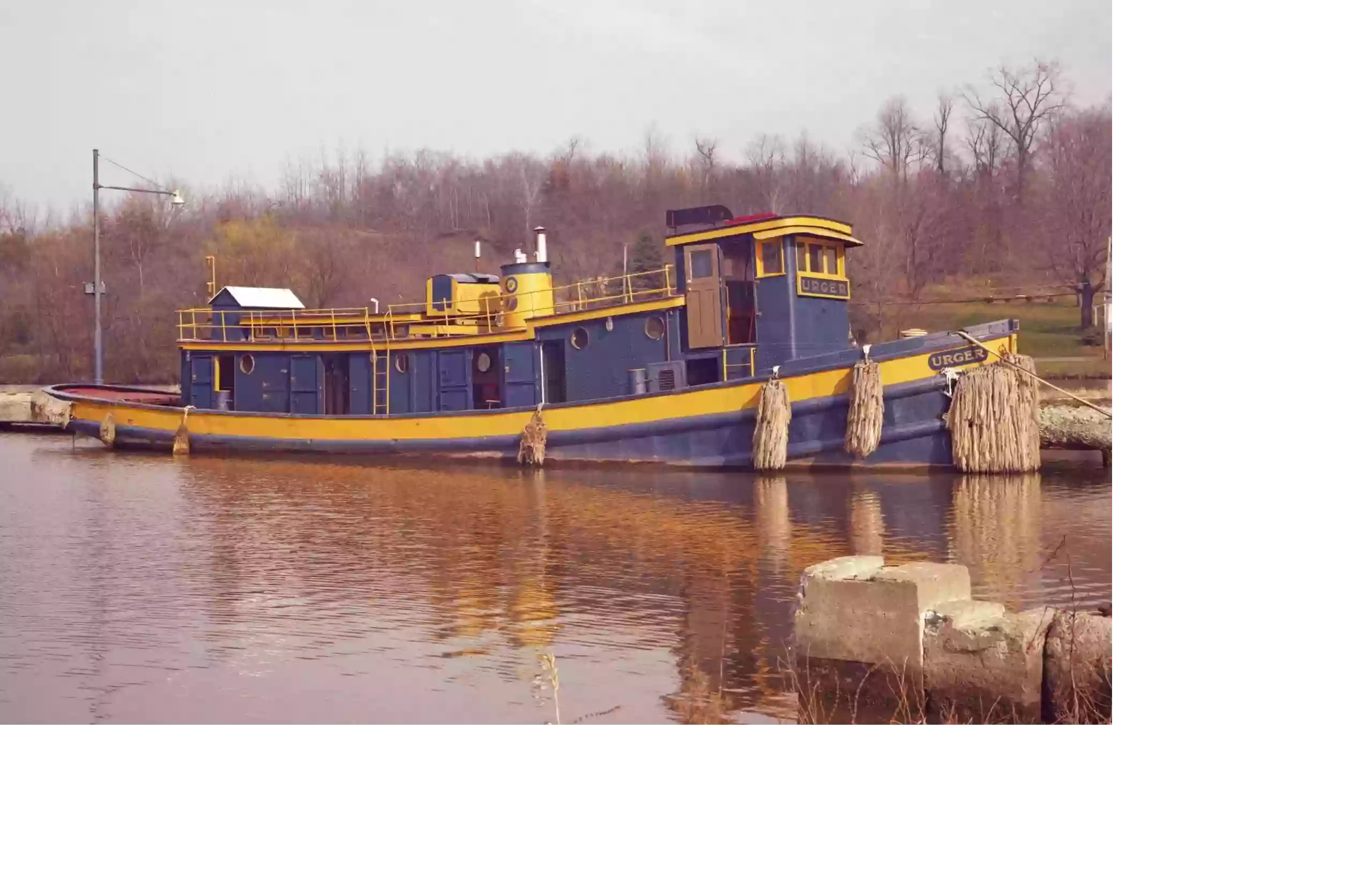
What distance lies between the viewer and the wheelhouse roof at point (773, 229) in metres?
15.1

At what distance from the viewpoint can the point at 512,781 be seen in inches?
181

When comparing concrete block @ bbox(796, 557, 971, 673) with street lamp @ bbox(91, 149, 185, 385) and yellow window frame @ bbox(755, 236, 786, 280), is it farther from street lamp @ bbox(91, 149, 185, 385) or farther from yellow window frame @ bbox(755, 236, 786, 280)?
yellow window frame @ bbox(755, 236, 786, 280)

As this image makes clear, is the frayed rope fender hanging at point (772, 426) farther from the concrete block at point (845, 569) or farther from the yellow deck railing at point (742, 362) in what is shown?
the concrete block at point (845, 569)

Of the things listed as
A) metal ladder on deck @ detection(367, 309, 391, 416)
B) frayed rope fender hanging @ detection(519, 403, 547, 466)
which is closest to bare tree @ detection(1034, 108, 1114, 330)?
frayed rope fender hanging @ detection(519, 403, 547, 466)

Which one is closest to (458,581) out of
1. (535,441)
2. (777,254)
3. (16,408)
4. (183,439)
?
(535,441)

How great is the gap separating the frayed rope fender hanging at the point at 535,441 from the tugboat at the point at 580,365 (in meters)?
0.09

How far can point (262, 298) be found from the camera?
59.5 feet

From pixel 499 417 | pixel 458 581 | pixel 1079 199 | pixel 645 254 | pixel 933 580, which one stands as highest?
pixel 1079 199

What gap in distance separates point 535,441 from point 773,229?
4.27 metres

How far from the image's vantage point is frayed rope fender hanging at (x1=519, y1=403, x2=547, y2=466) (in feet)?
53.2

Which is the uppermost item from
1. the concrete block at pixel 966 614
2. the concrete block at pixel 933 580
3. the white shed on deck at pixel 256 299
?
the white shed on deck at pixel 256 299

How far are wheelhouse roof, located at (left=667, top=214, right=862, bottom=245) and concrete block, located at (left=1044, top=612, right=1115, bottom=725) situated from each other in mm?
10599

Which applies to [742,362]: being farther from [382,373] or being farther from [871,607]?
[871,607]

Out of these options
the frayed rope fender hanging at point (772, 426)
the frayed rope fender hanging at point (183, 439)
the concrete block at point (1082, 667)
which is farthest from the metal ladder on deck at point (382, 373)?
the concrete block at point (1082, 667)
